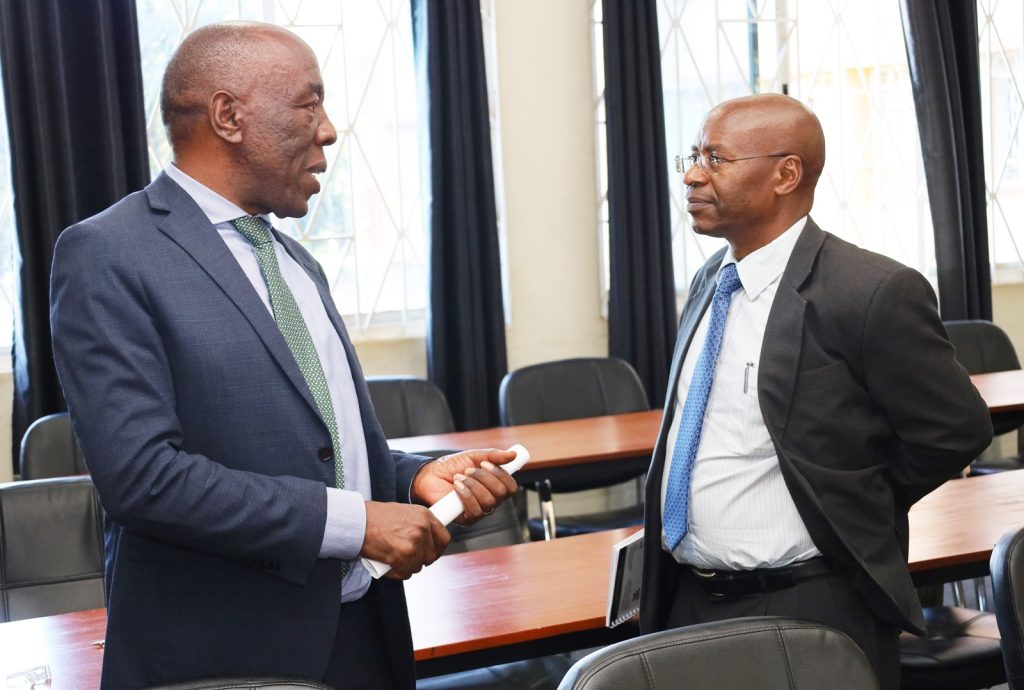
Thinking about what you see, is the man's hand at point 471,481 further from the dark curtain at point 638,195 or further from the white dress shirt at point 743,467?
the dark curtain at point 638,195

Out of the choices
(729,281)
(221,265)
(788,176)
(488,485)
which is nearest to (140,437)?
(221,265)

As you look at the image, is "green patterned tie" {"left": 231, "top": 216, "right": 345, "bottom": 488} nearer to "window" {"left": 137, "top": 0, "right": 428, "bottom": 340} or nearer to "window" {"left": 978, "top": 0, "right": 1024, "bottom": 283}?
"window" {"left": 137, "top": 0, "right": 428, "bottom": 340}

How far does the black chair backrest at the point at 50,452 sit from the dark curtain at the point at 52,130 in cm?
65

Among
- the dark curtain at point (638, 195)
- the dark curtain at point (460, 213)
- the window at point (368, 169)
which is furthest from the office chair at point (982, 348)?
the window at point (368, 169)

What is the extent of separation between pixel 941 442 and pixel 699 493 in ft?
1.44

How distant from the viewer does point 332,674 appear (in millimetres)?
1698

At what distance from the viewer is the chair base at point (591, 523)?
4.16 m

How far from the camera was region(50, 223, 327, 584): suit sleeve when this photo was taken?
1.45 meters

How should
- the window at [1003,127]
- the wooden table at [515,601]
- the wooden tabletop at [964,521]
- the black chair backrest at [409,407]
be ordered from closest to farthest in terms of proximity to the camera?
the wooden table at [515,601]
the wooden tabletop at [964,521]
the black chair backrest at [409,407]
the window at [1003,127]

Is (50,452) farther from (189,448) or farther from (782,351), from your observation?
(782,351)

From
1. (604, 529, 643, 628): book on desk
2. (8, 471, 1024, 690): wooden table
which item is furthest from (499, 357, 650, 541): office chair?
(604, 529, 643, 628): book on desk

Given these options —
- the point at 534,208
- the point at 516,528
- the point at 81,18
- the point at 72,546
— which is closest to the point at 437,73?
the point at 534,208

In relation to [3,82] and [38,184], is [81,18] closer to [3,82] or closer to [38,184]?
[3,82]

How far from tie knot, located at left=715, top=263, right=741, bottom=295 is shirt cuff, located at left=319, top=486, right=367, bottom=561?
99cm
